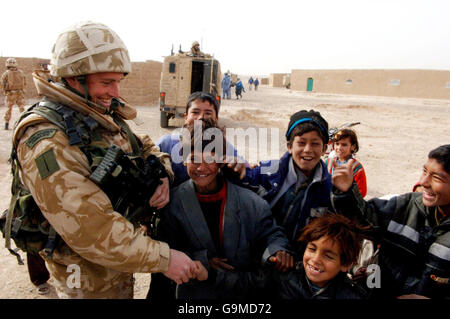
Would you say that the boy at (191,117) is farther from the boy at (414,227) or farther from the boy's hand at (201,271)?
the boy at (414,227)

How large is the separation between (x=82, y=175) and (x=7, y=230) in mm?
530

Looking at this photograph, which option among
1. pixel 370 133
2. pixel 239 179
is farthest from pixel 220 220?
pixel 370 133

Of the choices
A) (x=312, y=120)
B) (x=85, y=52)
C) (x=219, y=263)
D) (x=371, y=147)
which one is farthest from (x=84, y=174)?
(x=371, y=147)

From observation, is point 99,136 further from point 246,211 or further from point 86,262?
point 246,211

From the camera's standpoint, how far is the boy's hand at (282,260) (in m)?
1.61

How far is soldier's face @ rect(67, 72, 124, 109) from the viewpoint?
5.08 ft

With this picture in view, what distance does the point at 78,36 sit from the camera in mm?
1511

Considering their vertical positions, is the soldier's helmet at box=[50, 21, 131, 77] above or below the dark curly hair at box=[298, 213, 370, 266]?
above

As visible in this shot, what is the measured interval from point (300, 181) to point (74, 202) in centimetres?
132

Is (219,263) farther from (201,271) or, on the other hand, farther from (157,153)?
(157,153)

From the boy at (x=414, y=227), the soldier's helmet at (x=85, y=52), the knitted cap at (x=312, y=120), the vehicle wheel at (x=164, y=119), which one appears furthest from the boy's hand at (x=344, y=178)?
the vehicle wheel at (x=164, y=119)

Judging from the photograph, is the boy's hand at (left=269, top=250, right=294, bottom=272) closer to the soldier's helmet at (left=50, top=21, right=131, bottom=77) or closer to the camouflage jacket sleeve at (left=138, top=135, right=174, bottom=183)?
the camouflage jacket sleeve at (left=138, top=135, right=174, bottom=183)

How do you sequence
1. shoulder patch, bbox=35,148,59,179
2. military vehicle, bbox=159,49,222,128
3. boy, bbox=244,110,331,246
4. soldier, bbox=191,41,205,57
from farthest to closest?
soldier, bbox=191,41,205,57 → military vehicle, bbox=159,49,222,128 → boy, bbox=244,110,331,246 → shoulder patch, bbox=35,148,59,179

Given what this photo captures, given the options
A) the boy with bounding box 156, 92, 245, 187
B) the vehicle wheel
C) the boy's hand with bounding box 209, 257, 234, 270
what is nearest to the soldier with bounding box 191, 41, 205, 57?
the vehicle wheel
